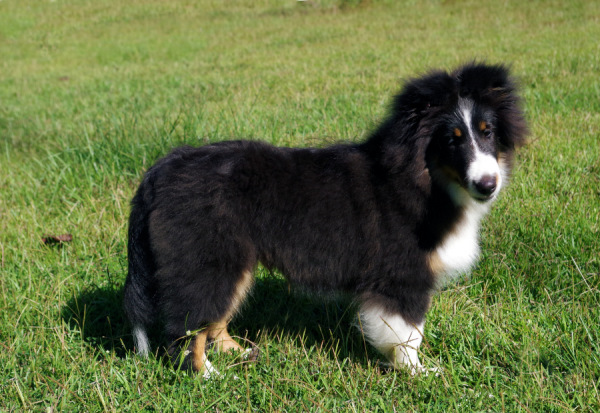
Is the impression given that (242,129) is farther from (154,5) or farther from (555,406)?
(154,5)

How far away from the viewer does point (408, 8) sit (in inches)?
642

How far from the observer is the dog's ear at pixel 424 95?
255 cm

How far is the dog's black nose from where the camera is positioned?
2.38 meters

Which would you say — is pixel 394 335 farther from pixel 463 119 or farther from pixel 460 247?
pixel 463 119

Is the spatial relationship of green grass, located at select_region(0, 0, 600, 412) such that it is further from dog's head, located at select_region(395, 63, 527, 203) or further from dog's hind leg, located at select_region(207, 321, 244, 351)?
dog's head, located at select_region(395, 63, 527, 203)

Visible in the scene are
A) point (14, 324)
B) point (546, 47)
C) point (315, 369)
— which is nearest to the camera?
point (315, 369)

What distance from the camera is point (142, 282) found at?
2.72 m

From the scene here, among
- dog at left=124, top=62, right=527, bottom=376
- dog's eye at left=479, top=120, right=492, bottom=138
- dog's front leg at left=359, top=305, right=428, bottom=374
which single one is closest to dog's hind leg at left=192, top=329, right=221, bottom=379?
dog at left=124, top=62, right=527, bottom=376

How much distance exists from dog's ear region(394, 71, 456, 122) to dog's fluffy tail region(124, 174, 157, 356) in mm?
1295

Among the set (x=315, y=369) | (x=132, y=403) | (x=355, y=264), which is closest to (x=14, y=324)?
(x=132, y=403)

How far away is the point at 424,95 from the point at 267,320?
61.9 inches

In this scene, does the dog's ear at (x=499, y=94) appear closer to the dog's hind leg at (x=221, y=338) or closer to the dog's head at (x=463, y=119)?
the dog's head at (x=463, y=119)

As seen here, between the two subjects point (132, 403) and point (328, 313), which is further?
point (328, 313)

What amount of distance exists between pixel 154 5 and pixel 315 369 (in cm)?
1957
